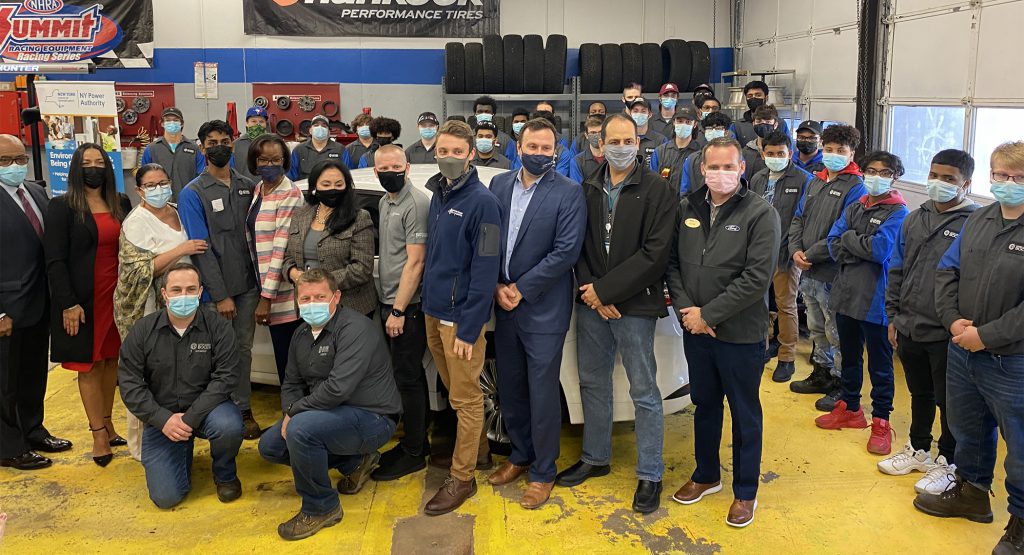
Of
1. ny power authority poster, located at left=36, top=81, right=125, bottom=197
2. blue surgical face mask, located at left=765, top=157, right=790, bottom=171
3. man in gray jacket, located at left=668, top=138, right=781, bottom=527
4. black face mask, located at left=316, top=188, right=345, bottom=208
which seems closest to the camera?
man in gray jacket, located at left=668, top=138, right=781, bottom=527

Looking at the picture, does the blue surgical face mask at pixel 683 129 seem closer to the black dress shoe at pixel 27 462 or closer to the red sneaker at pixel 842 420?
the red sneaker at pixel 842 420

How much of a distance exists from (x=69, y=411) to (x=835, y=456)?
485cm

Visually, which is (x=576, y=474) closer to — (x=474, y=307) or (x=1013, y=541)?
(x=474, y=307)

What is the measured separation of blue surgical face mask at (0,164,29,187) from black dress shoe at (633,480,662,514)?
3671mm

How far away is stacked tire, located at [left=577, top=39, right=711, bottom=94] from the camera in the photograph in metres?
11.2

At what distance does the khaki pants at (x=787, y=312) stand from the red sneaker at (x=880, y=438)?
128 centimetres

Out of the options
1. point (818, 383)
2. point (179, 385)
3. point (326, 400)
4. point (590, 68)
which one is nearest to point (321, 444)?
point (326, 400)

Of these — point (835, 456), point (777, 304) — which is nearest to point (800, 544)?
point (835, 456)

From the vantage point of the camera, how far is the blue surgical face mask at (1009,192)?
3.29 metres

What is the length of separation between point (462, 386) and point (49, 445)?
8.55ft

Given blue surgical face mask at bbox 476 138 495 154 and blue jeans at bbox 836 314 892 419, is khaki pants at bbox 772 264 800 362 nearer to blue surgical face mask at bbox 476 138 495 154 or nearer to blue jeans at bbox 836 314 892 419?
blue jeans at bbox 836 314 892 419

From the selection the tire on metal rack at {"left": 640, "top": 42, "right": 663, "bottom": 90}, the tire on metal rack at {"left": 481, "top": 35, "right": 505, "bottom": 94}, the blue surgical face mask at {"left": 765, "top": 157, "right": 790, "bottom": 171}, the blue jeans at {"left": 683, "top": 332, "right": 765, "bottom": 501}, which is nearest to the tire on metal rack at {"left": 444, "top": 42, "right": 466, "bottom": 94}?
the tire on metal rack at {"left": 481, "top": 35, "right": 505, "bottom": 94}

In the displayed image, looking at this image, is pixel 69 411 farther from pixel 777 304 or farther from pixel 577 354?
Answer: pixel 777 304

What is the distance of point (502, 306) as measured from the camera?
383cm
